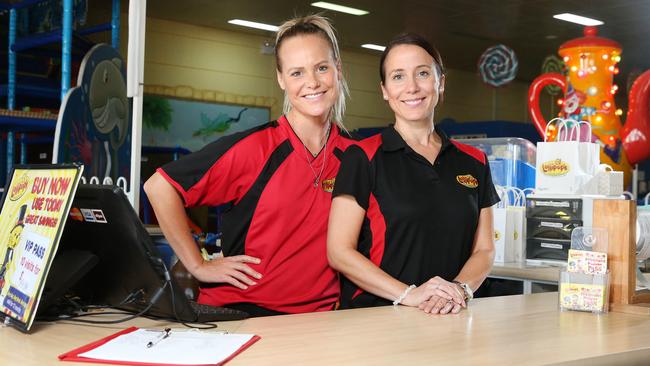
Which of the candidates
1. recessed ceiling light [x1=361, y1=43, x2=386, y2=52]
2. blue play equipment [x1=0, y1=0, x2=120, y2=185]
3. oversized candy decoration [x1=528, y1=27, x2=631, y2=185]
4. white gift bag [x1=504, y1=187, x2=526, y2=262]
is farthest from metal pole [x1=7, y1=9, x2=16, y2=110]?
recessed ceiling light [x1=361, y1=43, x2=386, y2=52]

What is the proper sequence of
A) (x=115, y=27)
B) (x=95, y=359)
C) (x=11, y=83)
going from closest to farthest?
(x=95, y=359)
(x=11, y=83)
(x=115, y=27)

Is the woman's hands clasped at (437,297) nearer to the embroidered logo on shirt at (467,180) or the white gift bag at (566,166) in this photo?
the embroidered logo on shirt at (467,180)

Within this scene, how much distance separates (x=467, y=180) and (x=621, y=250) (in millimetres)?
426

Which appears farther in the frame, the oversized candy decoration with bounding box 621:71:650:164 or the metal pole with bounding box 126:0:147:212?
the oversized candy decoration with bounding box 621:71:650:164

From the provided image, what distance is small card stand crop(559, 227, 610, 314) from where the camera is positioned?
6.57ft

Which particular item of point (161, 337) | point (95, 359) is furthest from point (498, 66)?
point (95, 359)

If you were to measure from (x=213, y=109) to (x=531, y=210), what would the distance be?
31.4ft

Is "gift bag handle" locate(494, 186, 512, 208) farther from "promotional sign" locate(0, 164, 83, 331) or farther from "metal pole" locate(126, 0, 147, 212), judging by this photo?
"promotional sign" locate(0, 164, 83, 331)

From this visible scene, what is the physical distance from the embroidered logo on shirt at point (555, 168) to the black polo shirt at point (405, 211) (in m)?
1.37

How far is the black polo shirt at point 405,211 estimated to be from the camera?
2092 millimetres

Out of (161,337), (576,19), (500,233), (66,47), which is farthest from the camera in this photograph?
(576,19)

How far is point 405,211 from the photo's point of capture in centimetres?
208

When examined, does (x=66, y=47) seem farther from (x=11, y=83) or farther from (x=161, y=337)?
(x=161, y=337)

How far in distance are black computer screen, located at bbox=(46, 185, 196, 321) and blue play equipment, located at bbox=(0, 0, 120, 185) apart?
2.74m
